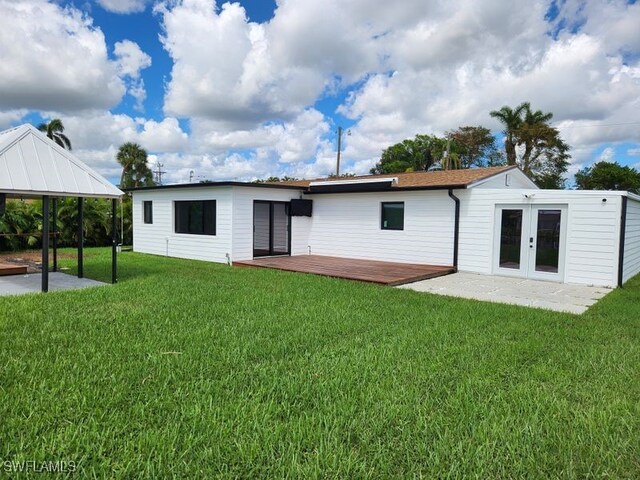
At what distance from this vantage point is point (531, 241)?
10.6 meters

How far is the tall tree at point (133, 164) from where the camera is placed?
40.2 meters

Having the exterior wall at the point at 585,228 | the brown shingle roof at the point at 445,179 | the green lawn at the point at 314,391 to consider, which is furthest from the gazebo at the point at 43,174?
the exterior wall at the point at 585,228

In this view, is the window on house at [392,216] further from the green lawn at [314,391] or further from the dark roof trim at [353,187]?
the green lawn at [314,391]

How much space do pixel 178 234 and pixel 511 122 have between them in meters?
27.4

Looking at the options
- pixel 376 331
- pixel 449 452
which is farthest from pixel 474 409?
pixel 376 331

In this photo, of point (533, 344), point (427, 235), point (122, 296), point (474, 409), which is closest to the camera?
point (474, 409)

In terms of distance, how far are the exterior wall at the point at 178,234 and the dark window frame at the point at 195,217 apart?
0.12 m

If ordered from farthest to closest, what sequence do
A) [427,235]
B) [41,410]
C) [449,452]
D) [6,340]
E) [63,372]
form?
[427,235], [6,340], [63,372], [41,410], [449,452]

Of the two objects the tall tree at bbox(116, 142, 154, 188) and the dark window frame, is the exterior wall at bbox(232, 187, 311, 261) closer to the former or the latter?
the dark window frame

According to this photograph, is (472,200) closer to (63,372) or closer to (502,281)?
(502,281)

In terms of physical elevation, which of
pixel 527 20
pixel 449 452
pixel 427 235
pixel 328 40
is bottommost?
pixel 449 452

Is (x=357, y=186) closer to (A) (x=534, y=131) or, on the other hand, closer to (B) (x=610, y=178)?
(A) (x=534, y=131)

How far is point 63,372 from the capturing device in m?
3.66

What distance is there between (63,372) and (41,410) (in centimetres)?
74
